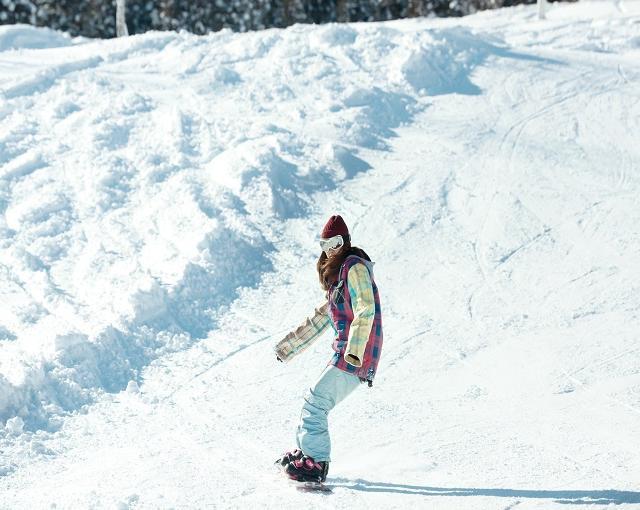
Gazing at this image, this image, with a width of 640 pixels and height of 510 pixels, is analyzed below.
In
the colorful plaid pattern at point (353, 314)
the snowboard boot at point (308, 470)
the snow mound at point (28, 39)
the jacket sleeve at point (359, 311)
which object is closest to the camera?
the jacket sleeve at point (359, 311)

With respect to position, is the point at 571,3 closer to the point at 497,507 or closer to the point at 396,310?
the point at 396,310

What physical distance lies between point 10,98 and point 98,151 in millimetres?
2120

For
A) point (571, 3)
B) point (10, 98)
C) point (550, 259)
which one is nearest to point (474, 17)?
point (571, 3)

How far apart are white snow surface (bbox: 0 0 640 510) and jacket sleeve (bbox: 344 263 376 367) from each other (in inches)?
29.3

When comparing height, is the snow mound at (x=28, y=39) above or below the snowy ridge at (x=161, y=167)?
above

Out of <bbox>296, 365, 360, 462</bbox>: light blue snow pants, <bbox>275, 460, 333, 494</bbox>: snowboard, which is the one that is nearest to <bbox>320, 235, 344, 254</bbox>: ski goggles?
<bbox>296, 365, 360, 462</bbox>: light blue snow pants

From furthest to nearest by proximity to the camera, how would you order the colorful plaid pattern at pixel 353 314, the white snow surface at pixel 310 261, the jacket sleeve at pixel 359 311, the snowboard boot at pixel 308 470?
the white snow surface at pixel 310 261, the snowboard boot at pixel 308 470, the colorful plaid pattern at pixel 353 314, the jacket sleeve at pixel 359 311

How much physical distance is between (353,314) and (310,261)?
380 centimetres

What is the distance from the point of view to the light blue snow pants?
470 centimetres

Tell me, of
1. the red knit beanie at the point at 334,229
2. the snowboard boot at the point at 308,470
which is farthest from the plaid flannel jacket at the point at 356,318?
the snowboard boot at the point at 308,470

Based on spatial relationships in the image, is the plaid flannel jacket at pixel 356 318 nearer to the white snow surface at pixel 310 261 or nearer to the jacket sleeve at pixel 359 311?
the jacket sleeve at pixel 359 311

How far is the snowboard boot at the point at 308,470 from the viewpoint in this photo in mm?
4730

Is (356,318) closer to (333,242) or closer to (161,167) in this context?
(333,242)

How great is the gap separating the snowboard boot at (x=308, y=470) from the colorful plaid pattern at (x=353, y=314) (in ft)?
1.63
